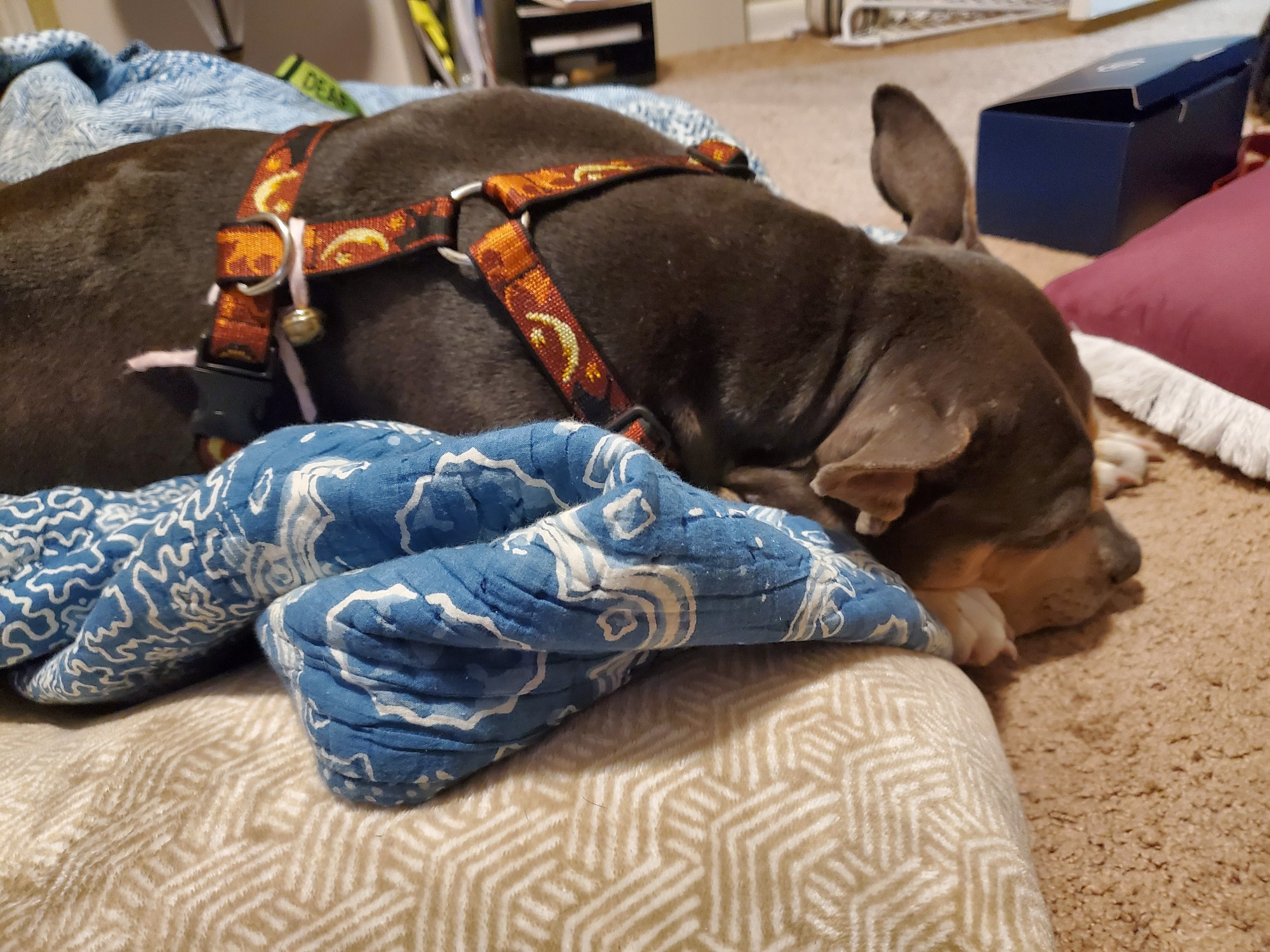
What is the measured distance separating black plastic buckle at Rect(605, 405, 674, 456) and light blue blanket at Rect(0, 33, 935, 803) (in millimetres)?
157

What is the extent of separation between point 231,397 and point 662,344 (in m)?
0.55

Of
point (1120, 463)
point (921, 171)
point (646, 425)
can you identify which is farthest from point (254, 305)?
point (1120, 463)

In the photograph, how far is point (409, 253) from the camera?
43.1 inches

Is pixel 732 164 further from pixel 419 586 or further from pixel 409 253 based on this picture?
pixel 419 586

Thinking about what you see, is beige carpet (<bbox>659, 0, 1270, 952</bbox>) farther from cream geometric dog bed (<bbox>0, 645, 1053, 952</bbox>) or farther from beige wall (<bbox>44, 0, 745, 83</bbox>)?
beige wall (<bbox>44, 0, 745, 83</bbox>)

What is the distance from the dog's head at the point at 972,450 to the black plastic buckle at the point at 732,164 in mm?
263

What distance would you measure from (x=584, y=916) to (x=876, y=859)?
0.24m

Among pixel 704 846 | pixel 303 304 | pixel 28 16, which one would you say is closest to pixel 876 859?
pixel 704 846

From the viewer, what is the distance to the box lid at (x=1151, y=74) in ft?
6.09

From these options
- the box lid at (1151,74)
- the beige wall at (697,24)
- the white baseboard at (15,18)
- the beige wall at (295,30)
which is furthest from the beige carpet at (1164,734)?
the beige wall at (697,24)

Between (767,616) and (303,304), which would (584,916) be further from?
(303,304)

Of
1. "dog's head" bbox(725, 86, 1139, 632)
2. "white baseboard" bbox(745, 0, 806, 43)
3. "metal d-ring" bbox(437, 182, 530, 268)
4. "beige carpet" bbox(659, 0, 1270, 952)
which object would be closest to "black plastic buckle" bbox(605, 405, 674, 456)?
"dog's head" bbox(725, 86, 1139, 632)

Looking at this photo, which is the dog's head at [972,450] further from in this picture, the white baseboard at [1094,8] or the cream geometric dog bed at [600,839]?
the white baseboard at [1094,8]

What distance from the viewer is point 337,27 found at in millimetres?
3574
